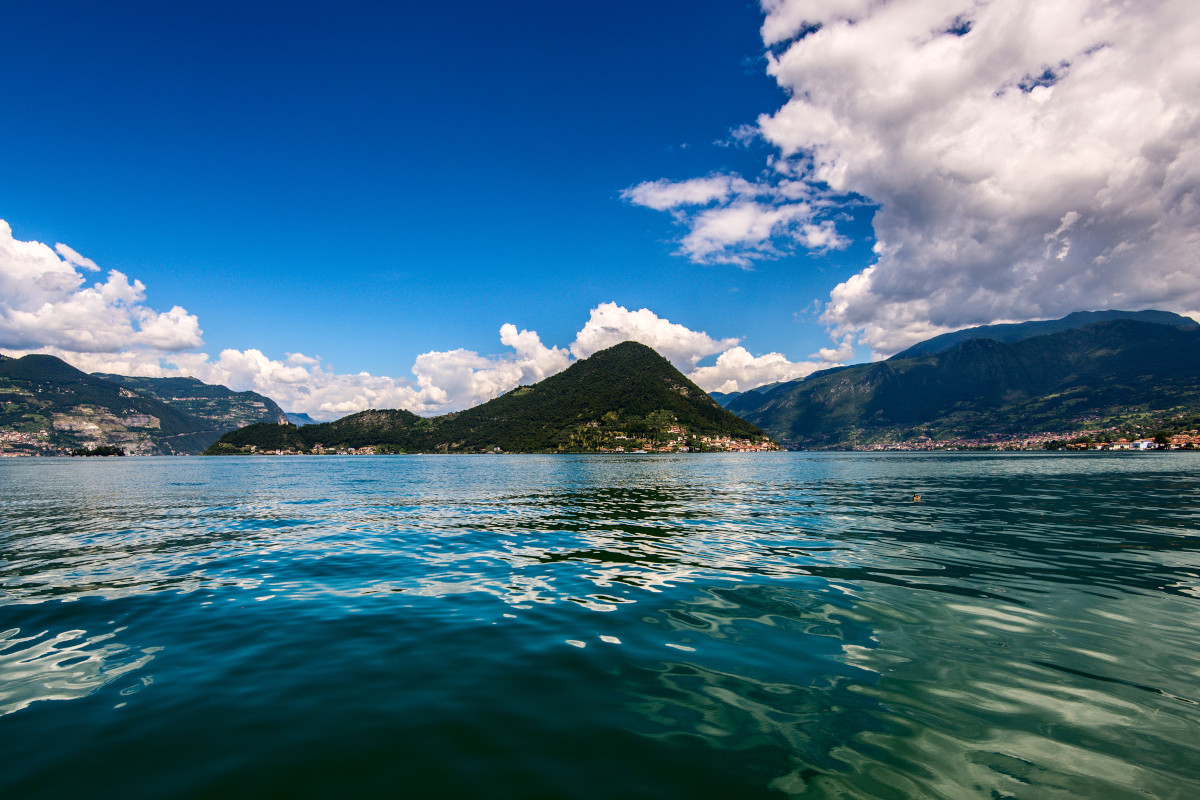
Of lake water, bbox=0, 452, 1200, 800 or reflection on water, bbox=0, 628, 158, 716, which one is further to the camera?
reflection on water, bbox=0, 628, 158, 716

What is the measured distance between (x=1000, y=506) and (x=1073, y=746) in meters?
38.5

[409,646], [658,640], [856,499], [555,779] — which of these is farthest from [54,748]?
[856,499]

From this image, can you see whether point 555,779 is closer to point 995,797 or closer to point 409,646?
point 995,797

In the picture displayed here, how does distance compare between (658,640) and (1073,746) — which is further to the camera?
(658,640)

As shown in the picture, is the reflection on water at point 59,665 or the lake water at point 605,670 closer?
the lake water at point 605,670

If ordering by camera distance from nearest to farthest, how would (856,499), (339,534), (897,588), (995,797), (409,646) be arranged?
(995,797) < (409,646) < (897,588) < (339,534) < (856,499)

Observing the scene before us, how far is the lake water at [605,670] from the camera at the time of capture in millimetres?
6398

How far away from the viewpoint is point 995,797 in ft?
19.5

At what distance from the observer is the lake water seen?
640 centimetres

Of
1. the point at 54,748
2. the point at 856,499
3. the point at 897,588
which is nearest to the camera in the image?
the point at 54,748

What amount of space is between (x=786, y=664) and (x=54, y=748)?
11.8 meters

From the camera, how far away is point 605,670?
975cm

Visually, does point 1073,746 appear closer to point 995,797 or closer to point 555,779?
point 995,797

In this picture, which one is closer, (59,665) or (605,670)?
(605,670)
